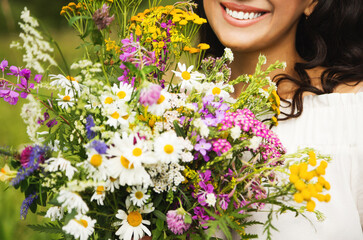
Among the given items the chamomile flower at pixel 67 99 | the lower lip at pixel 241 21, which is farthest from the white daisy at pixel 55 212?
the lower lip at pixel 241 21

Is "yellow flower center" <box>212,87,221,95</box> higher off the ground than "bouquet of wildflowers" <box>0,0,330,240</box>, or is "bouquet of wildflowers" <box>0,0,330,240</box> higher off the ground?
"yellow flower center" <box>212,87,221,95</box>

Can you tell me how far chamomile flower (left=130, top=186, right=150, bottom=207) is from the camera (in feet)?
2.82

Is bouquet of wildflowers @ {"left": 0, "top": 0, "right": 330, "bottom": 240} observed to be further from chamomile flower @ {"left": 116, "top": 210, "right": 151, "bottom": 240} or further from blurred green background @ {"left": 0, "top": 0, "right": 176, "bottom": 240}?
blurred green background @ {"left": 0, "top": 0, "right": 176, "bottom": 240}

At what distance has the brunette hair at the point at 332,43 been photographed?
4.76 ft

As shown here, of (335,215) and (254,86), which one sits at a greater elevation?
(254,86)

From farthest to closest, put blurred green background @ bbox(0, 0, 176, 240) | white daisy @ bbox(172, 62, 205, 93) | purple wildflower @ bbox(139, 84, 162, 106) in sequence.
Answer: blurred green background @ bbox(0, 0, 176, 240), white daisy @ bbox(172, 62, 205, 93), purple wildflower @ bbox(139, 84, 162, 106)

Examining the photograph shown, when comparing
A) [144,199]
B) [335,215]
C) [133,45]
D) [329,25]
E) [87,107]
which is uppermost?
[329,25]

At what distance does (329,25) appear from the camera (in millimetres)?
1571

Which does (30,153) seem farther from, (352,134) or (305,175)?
(352,134)

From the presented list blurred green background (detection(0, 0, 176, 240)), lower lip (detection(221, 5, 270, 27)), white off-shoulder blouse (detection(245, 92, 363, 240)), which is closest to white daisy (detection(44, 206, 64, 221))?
blurred green background (detection(0, 0, 176, 240))

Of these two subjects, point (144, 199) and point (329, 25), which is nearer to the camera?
point (144, 199)

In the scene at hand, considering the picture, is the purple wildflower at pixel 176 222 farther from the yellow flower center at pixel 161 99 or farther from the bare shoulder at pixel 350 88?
the bare shoulder at pixel 350 88

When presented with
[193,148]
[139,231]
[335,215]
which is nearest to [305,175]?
[193,148]

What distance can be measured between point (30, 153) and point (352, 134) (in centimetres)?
94
